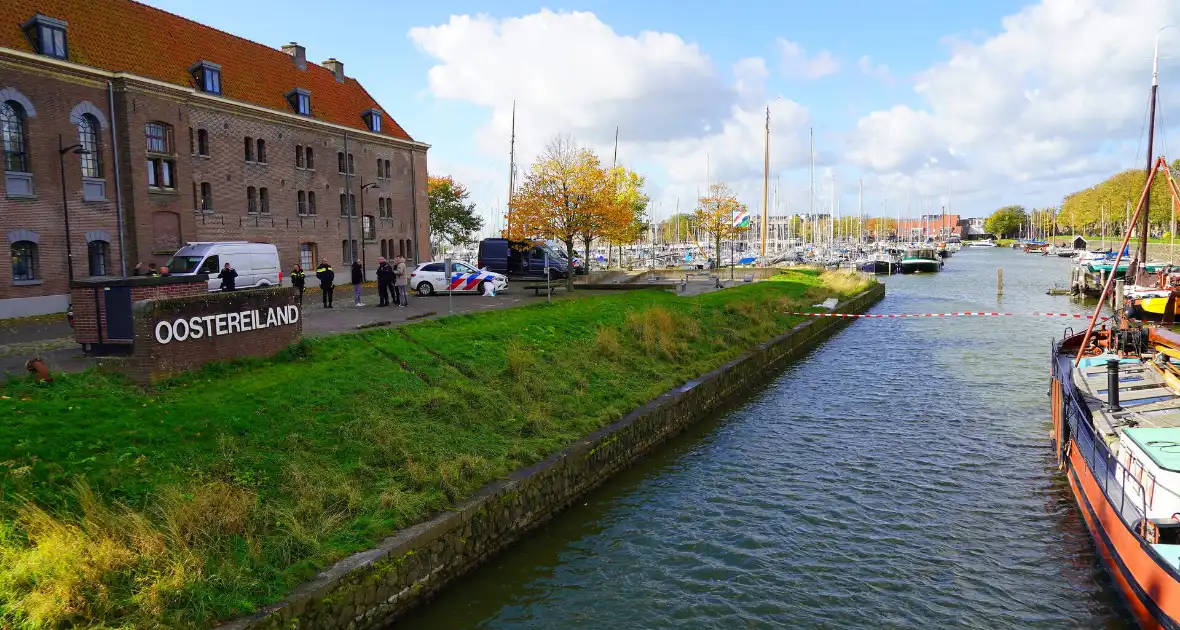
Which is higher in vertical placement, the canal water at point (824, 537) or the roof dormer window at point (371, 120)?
the roof dormer window at point (371, 120)

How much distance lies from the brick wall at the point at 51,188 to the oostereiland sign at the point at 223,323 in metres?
16.9

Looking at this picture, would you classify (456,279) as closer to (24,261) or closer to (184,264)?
(184,264)

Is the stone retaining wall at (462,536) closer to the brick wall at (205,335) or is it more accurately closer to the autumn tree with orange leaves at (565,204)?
the brick wall at (205,335)

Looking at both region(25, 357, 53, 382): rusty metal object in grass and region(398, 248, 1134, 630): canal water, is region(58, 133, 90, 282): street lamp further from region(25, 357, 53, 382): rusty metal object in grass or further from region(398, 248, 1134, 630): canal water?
region(398, 248, 1134, 630): canal water

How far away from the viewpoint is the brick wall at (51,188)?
24.7 meters

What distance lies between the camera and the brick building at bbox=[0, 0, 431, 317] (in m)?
25.5

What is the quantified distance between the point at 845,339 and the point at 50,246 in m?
30.9

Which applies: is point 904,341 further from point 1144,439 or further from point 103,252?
→ point 103,252

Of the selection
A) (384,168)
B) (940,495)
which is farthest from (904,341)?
(384,168)

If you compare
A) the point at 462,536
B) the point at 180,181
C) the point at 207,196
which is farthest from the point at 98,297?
the point at 207,196

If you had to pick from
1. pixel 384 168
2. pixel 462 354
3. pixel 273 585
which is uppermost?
pixel 384 168

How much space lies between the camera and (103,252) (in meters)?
28.3

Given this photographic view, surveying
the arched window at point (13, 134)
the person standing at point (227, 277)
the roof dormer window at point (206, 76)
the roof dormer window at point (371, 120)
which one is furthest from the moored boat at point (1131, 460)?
the roof dormer window at point (371, 120)

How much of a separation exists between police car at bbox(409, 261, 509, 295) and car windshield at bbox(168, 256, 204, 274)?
8.19 meters
